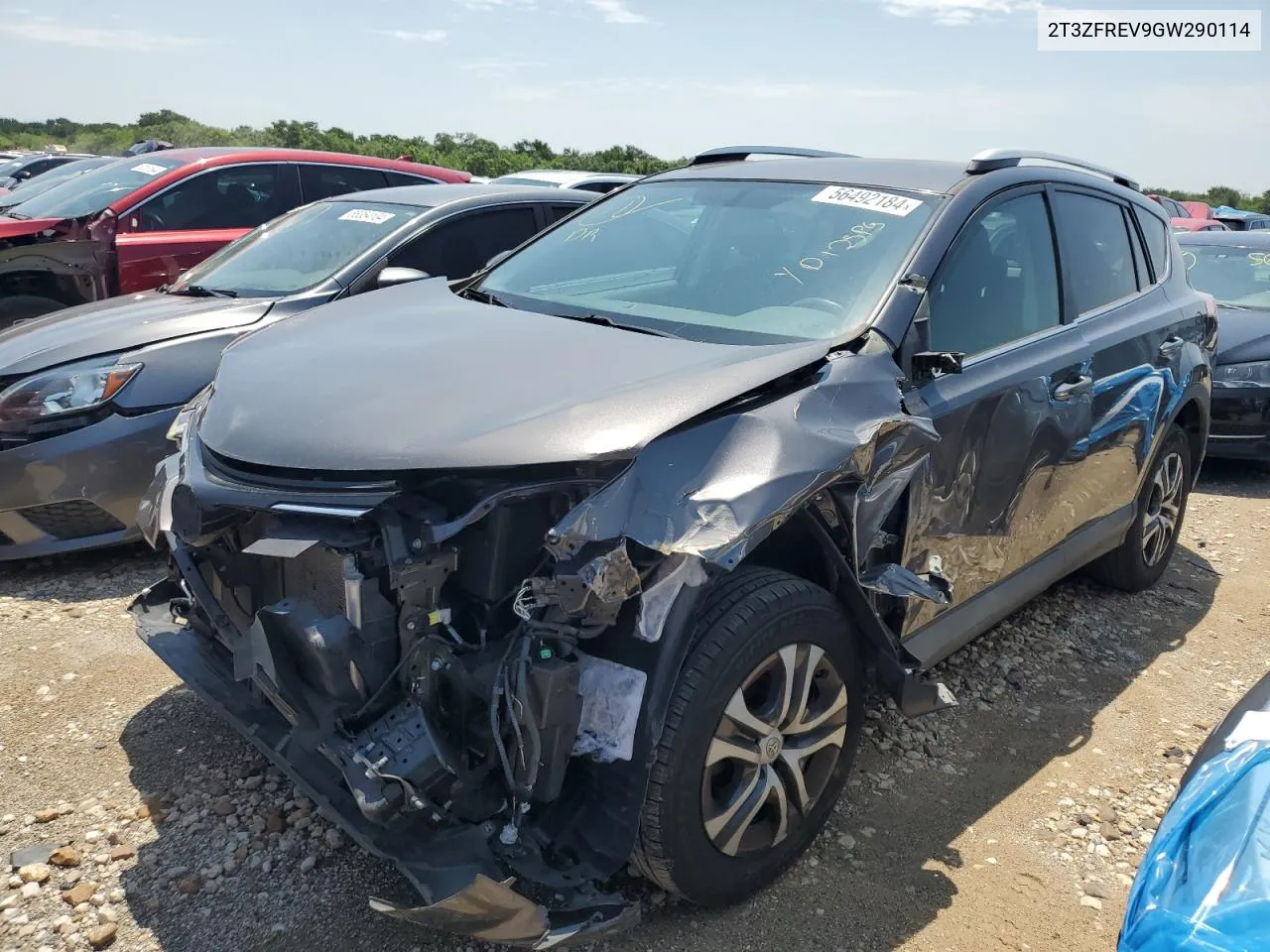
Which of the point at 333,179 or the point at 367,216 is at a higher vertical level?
the point at 333,179

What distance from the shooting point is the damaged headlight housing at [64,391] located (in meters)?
4.03

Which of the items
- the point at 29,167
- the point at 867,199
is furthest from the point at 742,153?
the point at 29,167

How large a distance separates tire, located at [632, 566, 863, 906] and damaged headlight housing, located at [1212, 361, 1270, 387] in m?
5.40

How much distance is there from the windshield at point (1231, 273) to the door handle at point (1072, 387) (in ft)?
16.3

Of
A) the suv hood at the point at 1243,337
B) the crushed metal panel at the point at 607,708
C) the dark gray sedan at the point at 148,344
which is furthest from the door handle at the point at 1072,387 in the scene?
the suv hood at the point at 1243,337

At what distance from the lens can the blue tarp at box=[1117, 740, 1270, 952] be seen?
173cm

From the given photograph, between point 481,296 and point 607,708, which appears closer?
point 607,708

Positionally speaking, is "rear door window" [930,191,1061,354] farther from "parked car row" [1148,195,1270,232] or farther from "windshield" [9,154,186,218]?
"parked car row" [1148,195,1270,232]

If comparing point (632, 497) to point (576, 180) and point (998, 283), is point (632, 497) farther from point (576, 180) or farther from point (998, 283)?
point (576, 180)

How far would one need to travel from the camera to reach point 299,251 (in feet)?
16.9

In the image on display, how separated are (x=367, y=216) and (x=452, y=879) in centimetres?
402

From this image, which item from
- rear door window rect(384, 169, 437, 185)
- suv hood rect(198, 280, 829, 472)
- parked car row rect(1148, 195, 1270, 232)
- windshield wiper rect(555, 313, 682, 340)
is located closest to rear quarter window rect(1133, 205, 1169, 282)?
suv hood rect(198, 280, 829, 472)

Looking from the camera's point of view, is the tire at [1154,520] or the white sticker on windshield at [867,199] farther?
the tire at [1154,520]

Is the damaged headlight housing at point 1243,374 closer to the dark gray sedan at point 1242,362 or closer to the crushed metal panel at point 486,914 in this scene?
the dark gray sedan at point 1242,362
